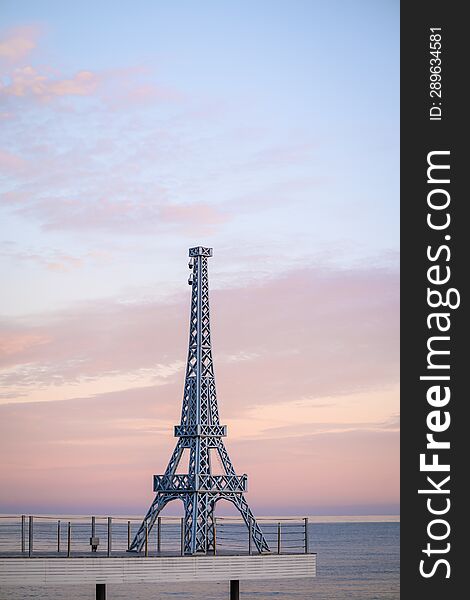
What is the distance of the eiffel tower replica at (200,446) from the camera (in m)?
42.0

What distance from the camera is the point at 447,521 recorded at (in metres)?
28.5

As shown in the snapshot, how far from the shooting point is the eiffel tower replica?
42.0m

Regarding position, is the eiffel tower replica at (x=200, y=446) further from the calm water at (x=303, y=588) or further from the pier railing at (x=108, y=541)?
the calm water at (x=303, y=588)

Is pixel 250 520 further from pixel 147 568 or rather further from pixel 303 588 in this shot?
→ pixel 303 588

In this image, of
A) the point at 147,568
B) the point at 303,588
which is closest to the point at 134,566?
the point at 147,568

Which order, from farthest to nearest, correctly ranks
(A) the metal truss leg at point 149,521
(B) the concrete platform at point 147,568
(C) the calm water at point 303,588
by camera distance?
1. (C) the calm water at point 303,588
2. (A) the metal truss leg at point 149,521
3. (B) the concrete platform at point 147,568

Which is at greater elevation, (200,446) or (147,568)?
(200,446)

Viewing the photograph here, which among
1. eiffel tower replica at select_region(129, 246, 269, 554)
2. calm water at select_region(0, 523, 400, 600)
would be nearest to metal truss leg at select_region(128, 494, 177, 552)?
eiffel tower replica at select_region(129, 246, 269, 554)

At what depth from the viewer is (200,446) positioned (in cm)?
4206

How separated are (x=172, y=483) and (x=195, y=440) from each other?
165cm

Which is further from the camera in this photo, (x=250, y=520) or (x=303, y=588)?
(x=303, y=588)

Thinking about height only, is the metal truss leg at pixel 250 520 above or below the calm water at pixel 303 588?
above

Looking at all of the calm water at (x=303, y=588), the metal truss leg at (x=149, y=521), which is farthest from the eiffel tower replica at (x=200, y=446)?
the calm water at (x=303, y=588)

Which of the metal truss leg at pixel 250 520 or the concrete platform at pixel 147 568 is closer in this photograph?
the concrete platform at pixel 147 568
